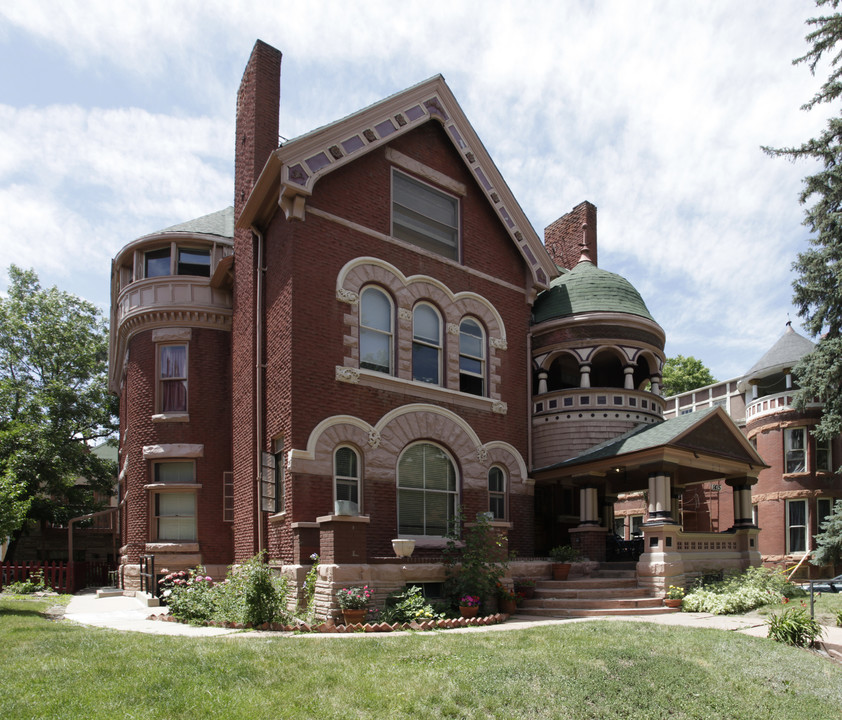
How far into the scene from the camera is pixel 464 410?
17.9 meters

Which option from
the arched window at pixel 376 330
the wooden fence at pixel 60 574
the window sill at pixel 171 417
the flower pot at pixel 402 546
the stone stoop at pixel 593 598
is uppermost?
the arched window at pixel 376 330

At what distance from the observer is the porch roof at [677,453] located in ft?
56.2

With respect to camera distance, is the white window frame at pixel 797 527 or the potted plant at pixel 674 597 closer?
the potted plant at pixel 674 597

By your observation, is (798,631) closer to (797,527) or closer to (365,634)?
(365,634)

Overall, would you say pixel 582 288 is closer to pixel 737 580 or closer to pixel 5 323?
pixel 737 580

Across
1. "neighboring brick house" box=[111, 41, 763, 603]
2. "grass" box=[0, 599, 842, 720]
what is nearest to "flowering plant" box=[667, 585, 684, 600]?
"neighboring brick house" box=[111, 41, 763, 603]

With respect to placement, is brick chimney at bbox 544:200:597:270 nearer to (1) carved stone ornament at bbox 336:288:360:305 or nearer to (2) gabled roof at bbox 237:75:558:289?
(2) gabled roof at bbox 237:75:558:289

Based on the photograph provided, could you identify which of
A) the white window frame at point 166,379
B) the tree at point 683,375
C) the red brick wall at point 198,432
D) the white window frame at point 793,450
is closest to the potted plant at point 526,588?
the red brick wall at point 198,432

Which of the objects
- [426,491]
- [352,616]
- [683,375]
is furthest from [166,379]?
[683,375]

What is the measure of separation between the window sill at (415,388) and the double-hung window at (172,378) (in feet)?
20.9

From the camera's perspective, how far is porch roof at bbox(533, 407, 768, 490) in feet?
56.2

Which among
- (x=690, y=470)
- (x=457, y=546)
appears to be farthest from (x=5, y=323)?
(x=690, y=470)

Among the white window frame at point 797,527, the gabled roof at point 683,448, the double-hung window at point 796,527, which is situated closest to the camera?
the gabled roof at point 683,448

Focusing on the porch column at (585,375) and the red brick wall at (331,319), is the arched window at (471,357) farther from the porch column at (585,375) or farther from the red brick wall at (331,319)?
the porch column at (585,375)
